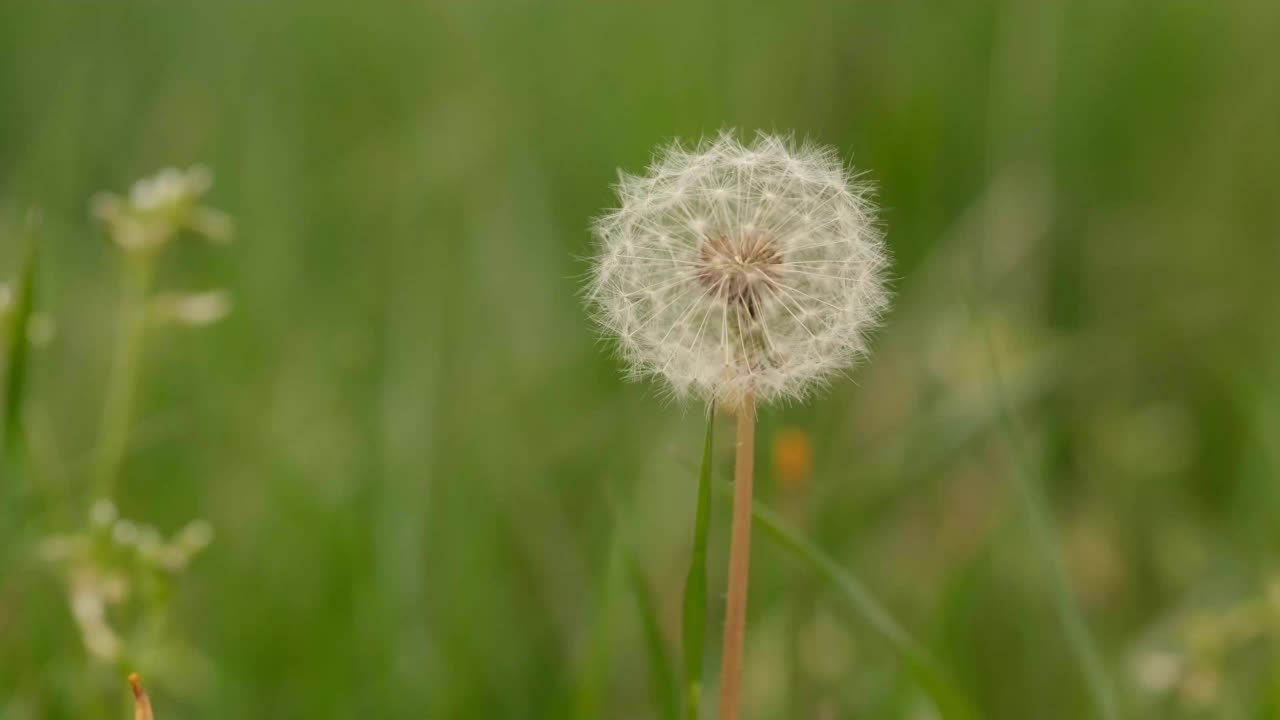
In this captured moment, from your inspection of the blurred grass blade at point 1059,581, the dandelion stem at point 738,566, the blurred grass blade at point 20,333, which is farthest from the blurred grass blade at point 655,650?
the blurred grass blade at point 20,333

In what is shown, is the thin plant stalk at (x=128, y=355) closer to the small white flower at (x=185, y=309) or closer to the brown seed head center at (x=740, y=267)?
the small white flower at (x=185, y=309)

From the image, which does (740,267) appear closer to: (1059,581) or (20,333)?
(1059,581)

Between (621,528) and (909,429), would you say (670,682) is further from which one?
(909,429)

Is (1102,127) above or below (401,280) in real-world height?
above

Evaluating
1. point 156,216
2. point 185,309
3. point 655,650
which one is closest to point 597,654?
point 655,650

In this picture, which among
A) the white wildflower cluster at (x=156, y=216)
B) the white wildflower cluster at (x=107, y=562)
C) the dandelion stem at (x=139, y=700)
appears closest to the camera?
the dandelion stem at (x=139, y=700)

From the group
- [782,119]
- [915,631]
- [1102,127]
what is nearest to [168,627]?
[915,631]

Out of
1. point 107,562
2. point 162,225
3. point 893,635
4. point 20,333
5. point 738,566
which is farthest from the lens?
point 162,225
